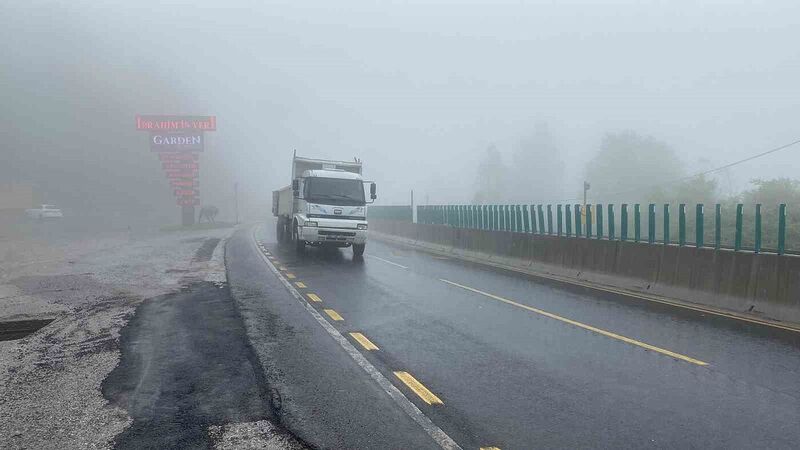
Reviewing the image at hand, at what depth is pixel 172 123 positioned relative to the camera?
167 feet

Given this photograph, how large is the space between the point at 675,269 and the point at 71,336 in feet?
33.6

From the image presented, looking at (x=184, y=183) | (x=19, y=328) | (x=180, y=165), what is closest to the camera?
(x=19, y=328)

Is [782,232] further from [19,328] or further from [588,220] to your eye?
[19,328]

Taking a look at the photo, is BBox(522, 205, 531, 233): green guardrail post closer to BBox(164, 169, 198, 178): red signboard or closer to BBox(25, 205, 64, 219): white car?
BBox(164, 169, 198, 178): red signboard

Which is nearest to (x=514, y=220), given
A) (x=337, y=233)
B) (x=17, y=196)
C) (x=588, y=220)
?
(x=588, y=220)

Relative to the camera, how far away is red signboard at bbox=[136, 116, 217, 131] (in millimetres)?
50750

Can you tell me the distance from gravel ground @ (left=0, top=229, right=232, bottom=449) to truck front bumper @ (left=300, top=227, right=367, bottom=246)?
2.76 meters

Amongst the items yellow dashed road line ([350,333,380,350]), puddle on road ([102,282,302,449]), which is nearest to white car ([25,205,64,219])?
puddle on road ([102,282,302,449])

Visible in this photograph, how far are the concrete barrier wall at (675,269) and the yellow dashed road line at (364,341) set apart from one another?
6.34 metres

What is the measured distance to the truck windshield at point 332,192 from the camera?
62.3 feet

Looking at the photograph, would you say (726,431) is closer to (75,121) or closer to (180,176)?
(180,176)

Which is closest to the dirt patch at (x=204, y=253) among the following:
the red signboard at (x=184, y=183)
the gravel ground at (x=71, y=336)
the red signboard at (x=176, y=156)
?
the gravel ground at (x=71, y=336)

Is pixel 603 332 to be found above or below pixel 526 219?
below

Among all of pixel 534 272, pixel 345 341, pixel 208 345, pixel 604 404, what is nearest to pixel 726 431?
pixel 604 404
